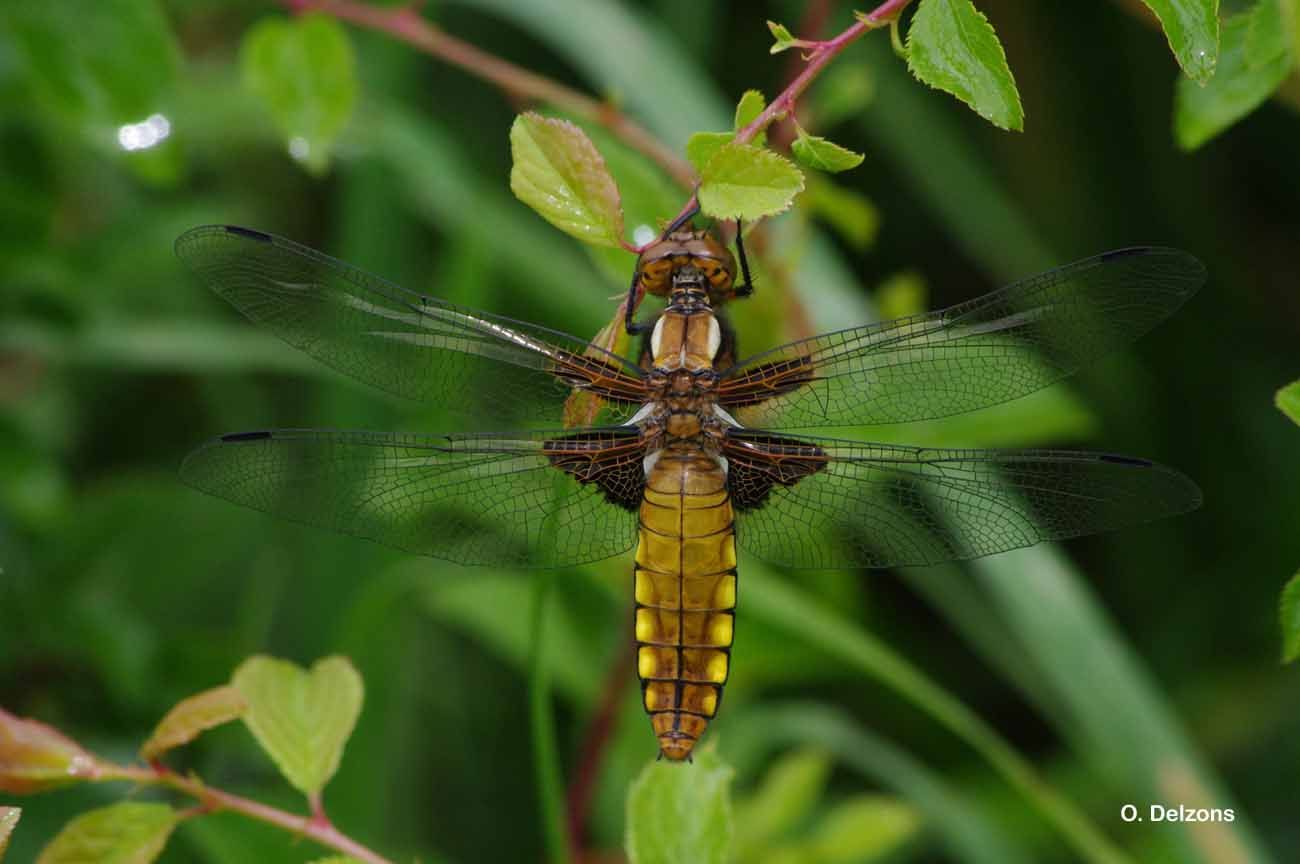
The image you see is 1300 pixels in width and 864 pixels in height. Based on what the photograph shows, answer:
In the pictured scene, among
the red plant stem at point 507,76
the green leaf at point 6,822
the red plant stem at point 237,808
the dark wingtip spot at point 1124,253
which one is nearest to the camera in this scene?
the green leaf at point 6,822

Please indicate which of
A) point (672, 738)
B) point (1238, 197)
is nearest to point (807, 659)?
point (672, 738)

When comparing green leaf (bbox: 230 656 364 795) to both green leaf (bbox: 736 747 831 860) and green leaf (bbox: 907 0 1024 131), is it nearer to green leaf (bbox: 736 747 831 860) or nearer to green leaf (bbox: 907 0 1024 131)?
green leaf (bbox: 907 0 1024 131)

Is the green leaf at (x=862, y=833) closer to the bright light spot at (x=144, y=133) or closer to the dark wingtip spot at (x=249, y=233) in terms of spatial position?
the dark wingtip spot at (x=249, y=233)

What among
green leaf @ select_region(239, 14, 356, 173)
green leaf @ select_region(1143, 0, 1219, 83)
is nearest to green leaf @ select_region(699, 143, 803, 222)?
green leaf @ select_region(1143, 0, 1219, 83)

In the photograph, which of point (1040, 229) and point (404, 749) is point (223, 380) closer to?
point (404, 749)

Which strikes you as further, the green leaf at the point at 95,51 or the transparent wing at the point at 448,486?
the green leaf at the point at 95,51

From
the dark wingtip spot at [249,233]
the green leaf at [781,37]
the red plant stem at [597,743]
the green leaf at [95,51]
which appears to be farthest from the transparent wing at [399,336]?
the red plant stem at [597,743]
